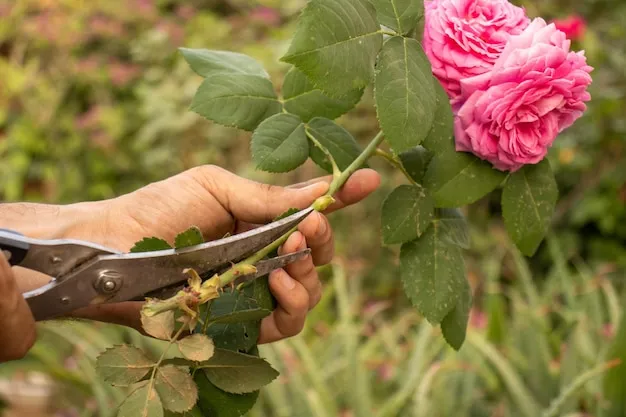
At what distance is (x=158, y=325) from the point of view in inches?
33.9

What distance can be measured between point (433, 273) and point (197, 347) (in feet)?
1.17

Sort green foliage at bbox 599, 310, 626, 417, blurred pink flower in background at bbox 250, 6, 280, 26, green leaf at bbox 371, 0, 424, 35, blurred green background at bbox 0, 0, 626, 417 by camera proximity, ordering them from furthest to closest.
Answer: blurred pink flower in background at bbox 250, 6, 280, 26 → blurred green background at bbox 0, 0, 626, 417 → green foliage at bbox 599, 310, 626, 417 → green leaf at bbox 371, 0, 424, 35

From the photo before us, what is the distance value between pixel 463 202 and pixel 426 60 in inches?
7.9

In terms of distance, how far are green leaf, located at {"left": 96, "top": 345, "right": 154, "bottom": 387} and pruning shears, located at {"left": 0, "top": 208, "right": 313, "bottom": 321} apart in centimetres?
9

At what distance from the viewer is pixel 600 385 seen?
7.00ft

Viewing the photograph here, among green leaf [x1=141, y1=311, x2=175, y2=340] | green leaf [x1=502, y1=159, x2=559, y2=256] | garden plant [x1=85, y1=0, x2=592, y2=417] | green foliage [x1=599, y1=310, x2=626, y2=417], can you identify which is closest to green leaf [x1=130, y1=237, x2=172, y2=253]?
garden plant [x1=85, y1=0, x2=592, y2=417]

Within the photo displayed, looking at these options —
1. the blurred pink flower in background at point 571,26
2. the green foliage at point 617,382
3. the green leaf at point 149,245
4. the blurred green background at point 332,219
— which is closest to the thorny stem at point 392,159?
the green leaf at point 149,245

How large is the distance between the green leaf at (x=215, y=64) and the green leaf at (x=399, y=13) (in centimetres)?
26

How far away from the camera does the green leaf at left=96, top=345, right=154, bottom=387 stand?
0.86 meters

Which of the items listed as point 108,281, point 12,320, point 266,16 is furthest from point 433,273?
point 266,16

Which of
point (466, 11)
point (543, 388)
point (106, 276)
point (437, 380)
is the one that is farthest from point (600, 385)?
point (106, 276)

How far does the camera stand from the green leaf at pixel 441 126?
38.7 inches

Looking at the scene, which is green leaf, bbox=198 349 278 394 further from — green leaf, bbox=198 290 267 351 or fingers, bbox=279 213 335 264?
fingers, bbox=279 213 335 264

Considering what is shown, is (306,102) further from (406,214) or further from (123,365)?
(123,365)
